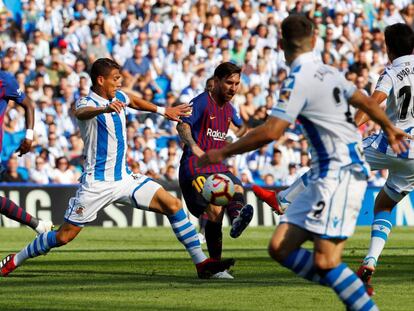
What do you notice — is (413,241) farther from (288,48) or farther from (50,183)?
(288,48)

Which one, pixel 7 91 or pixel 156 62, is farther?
pixel 156 62

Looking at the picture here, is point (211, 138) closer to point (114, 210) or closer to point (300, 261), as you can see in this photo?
point (300, 261)

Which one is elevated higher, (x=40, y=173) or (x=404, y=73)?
(x=404, y=73)

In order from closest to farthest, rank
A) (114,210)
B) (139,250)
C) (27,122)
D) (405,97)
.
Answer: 1. (405,97)
2. (27,122)
3. (139,250)
4. (114,210)

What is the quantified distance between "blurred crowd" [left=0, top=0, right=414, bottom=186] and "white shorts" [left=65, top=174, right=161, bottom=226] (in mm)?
11013

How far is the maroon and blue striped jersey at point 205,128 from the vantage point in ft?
37.8

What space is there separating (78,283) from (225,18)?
16.7m

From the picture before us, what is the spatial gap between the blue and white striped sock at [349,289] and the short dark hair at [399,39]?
3.64 m

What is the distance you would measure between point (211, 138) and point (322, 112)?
14.0 feet

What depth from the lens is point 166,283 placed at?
413 inches

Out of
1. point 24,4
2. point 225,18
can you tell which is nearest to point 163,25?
point 225,18

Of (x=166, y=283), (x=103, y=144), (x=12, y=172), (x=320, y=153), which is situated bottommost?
(x=12, y=172)

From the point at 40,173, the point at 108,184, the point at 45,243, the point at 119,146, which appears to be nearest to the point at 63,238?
the point at 45,243

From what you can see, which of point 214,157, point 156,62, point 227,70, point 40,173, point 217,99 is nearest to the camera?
point 214,157
